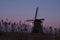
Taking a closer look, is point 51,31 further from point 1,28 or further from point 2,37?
point 2,37

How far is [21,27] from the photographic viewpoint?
2608cm

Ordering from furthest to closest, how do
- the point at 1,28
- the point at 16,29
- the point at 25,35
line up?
the point at 16,29 → the point at 1,28 → the point at 25,35

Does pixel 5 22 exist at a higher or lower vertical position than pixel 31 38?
higher

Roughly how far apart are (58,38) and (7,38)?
24.7ft

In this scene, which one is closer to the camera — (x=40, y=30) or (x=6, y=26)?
(x=6, y=26)

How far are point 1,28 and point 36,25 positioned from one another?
677 centimetres

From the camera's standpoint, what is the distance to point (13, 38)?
65.2 feet

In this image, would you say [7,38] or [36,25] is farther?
[36,25]

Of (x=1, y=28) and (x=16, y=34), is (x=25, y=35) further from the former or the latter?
(x=1, y=28)

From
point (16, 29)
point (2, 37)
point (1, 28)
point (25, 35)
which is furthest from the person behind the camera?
point (16, 29)

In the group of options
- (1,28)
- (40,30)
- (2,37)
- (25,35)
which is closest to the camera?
(2,37)

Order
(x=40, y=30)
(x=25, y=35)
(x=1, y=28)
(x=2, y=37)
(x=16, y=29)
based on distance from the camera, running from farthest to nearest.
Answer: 1. (x=40, y=30)
2. (x=16, y=29)
3. (x=1, y=28)
4. (x=25, y=35)
5. (x=2, y=37)

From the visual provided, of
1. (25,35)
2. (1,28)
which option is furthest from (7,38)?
(1,28)

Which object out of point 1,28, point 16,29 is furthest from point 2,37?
point 16,29
